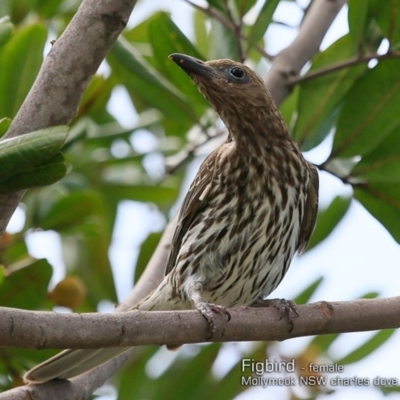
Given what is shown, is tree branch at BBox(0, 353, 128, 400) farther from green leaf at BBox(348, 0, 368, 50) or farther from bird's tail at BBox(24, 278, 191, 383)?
green leaf at BBox(348, 0, 368, 50)

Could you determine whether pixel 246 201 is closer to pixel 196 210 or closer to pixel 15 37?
pixel 196 210

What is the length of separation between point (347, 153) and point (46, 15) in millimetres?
1534

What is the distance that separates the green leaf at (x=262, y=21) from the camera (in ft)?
12.4

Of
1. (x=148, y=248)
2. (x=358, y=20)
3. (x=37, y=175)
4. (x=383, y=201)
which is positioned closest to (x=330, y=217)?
(x=383, y=201)

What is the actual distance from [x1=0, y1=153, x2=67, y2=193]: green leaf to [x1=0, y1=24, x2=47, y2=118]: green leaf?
1.21m

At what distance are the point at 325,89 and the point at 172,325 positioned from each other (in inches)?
74.6

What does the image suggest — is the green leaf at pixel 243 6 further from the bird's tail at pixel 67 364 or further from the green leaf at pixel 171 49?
the bird's tail at pixel 67 364

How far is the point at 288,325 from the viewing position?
112 inches

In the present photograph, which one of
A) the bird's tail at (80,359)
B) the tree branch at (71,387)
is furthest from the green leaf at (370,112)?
the tree branch at (71,387)

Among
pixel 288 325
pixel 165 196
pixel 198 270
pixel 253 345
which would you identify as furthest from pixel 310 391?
pixel 165 196

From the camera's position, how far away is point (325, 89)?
13.3ft

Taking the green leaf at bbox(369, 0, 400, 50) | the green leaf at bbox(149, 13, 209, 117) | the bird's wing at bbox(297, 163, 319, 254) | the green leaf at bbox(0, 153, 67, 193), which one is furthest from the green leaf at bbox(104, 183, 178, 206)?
the green leaf at bbox(0, 153, 67, 193)

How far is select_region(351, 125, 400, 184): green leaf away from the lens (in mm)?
3826

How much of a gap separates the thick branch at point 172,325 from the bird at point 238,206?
794 mm
